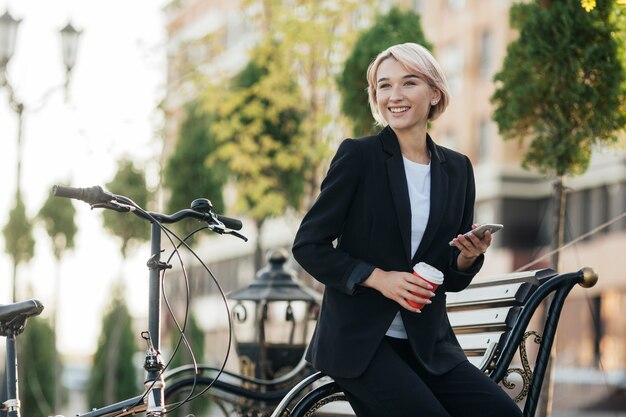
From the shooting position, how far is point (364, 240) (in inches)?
175

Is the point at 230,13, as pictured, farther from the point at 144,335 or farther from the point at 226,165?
the point at 144,335

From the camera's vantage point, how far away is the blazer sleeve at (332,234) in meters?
4.32

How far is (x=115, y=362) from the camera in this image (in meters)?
28.4

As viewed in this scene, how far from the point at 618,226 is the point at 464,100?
8.28 meters

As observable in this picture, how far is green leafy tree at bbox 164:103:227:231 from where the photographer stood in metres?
21.8

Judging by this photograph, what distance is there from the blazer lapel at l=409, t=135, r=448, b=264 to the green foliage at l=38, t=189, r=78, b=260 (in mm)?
23756

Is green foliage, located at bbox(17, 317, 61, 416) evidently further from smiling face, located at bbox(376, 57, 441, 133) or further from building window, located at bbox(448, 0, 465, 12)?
smiling face, located at bbox(376, 57, 441, 133)

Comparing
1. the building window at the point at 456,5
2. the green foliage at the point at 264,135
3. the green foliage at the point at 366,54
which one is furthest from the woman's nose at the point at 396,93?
the building window at the point at 456,5

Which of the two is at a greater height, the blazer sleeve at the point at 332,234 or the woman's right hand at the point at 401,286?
the blazer sleeve at the point at 332,234

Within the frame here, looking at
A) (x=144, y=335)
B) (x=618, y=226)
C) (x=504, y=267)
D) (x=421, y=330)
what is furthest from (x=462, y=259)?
(x=504, y=267)

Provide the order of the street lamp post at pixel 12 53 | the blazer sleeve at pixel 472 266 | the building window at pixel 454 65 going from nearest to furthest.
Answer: the blazer sleeve at pixel 472 266
the street lamp post at pixel 12 53
the building window at pixel 454 65

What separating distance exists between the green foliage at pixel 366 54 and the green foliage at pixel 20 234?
17.9m

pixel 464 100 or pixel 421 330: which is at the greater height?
pixel 464 100

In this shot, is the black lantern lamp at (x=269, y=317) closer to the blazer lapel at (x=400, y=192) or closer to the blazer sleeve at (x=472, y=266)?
the blazer sleeve at (x=472, y=266)
